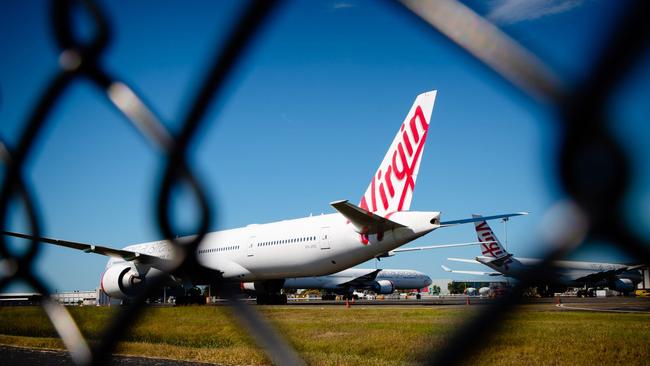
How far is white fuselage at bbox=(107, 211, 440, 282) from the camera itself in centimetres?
1603

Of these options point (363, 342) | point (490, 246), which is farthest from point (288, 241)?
point (490, 246)

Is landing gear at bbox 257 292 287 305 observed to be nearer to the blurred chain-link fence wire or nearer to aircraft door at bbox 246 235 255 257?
aircraft door at bbox 246 235 255 257

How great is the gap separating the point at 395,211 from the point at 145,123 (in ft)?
50.4

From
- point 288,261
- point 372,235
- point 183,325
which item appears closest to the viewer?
point 183,325

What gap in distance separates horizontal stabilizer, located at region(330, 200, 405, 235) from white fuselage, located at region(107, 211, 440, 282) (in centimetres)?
35

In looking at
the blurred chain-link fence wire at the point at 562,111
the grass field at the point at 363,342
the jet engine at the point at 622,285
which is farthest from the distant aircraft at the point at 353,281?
the blurred chain-link fence wire at the point at 562,111

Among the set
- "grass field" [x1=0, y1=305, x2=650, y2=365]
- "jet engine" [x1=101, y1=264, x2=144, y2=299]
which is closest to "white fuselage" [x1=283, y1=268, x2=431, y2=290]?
"jet engine" [x1=101, y1=264, x2=144, y2=299]

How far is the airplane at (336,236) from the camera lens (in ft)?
50.5

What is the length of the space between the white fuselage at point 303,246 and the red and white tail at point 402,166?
745 mm

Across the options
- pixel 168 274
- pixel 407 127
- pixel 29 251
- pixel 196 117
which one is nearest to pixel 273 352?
pixel 168 274

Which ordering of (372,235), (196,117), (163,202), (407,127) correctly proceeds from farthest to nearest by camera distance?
(372,235) < (407,127) < (163,202) < (196,117)

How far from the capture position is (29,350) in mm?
8359

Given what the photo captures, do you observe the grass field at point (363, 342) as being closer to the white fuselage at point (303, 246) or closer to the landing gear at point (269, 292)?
the white fuselage at point (303, 246)

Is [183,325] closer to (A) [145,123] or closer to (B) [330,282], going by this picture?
(A) [145,123]
